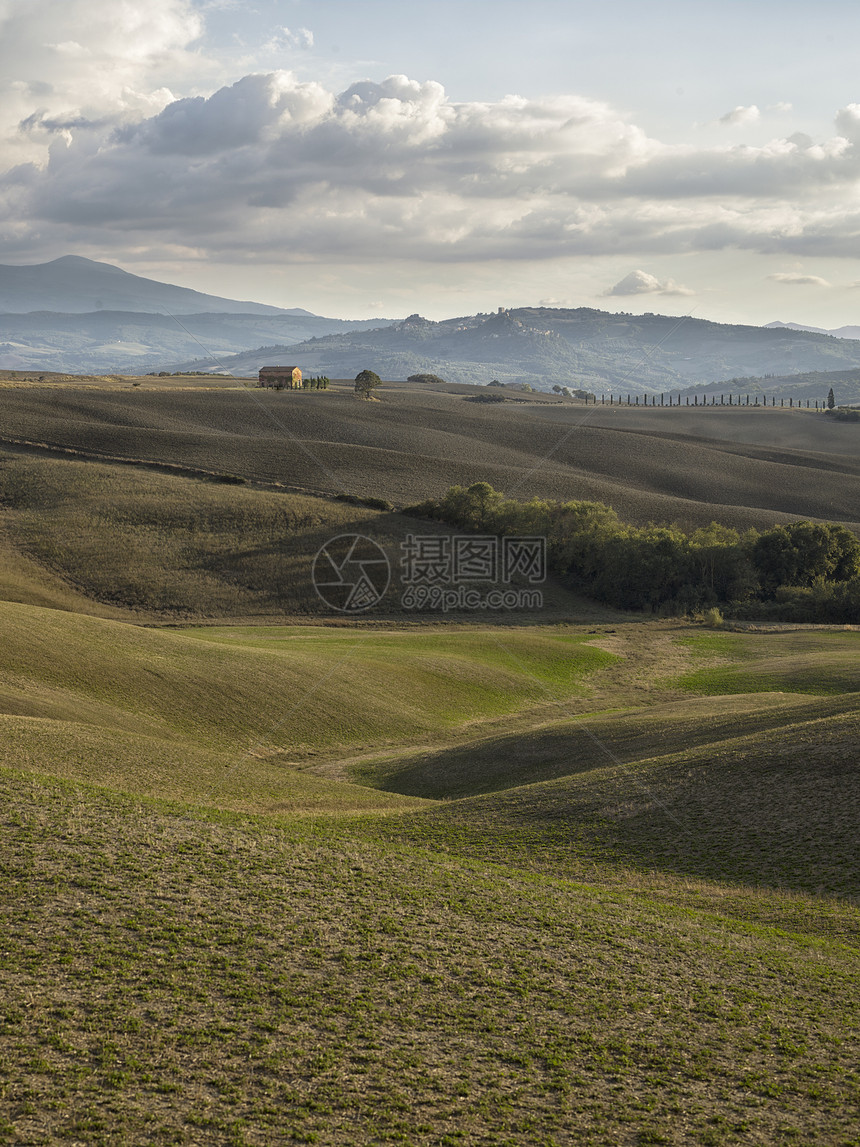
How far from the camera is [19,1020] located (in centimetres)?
1128

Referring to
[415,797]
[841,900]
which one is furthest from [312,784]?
[841,900]

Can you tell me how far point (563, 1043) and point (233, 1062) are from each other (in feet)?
15.2

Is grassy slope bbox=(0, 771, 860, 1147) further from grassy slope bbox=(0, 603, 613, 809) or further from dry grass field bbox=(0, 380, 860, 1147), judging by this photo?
grassy slope bbox=(0, 603, 613, 809)

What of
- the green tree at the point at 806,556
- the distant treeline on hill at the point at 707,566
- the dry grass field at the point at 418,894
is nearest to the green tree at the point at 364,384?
the distant treeline on hill at the point at 707,566

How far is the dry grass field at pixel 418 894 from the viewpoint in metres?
10.6

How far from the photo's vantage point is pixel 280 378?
173 meters

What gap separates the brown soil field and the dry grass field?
150ft

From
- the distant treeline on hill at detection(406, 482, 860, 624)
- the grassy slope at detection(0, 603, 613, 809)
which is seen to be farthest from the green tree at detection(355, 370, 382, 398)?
the grassy slope at detection(0, 603, 613, 809)

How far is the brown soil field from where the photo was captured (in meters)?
97.4

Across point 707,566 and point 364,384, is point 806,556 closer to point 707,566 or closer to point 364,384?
point 707,566

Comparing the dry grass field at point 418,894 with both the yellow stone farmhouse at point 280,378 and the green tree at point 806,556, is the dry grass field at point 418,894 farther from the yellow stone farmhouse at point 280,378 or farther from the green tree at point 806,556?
the yellow stone farmhouse at point 280,378

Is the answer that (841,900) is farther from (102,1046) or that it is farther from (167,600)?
(167,600)

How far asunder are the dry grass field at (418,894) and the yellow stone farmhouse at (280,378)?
124750 millimetres

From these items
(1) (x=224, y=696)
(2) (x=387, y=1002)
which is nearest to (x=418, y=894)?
(2) (x=387, y=1002)
